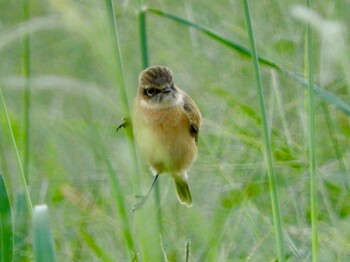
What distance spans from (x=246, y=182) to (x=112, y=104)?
5.00 feet

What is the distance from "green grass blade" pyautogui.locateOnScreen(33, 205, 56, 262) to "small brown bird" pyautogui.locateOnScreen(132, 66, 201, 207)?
1411 millimetres

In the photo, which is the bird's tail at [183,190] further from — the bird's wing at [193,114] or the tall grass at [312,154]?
the tall grass at [312,154]

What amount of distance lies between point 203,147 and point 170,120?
568mm

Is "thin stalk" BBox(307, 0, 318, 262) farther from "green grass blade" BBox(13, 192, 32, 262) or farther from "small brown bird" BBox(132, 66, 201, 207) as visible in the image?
"small brown bird" BBox(132, 66, 201, 207)

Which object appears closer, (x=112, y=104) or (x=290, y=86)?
(x=112, y=104)

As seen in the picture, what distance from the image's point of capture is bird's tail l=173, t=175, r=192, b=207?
3760 millimetres

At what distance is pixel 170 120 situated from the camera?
378 centimetres

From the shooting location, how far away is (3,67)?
620cm

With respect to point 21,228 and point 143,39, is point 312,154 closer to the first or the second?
point 143,39

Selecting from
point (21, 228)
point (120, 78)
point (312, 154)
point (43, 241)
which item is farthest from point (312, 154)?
point (21, 228)

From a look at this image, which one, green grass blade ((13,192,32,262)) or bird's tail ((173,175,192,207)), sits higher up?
bird's tail ((173,175,192,207))

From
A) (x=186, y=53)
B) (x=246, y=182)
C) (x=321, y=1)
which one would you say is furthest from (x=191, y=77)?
(x=246, y=182)

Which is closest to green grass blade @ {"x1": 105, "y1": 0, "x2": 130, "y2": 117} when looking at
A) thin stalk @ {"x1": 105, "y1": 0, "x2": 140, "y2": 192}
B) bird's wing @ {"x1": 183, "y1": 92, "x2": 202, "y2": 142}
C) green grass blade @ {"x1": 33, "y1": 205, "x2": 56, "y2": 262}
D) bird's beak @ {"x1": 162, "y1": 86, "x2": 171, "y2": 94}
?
thin stalk @ {"x1": 105, "y1": 0, "x2": 140, "y2": 192}

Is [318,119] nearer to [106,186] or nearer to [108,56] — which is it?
[106,186]
